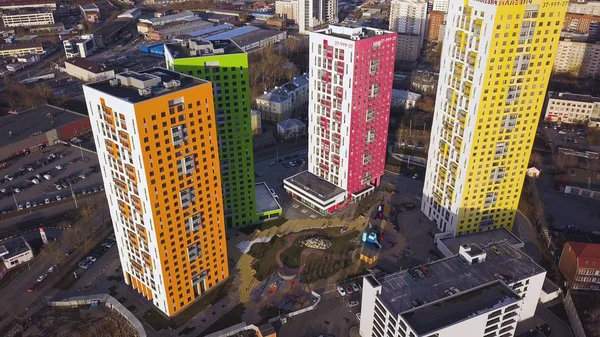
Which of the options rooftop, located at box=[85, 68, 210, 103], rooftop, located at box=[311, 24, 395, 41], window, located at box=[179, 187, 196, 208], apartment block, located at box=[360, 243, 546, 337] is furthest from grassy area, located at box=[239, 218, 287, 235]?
rooftop, located at box=[311, 24, 395, 41]

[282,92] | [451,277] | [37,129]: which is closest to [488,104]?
[451,277]

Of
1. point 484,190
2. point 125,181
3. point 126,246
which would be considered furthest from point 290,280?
point 484,190

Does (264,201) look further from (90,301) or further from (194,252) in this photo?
(90,301)

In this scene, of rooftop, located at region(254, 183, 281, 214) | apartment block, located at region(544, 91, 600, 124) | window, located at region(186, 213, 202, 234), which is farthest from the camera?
apartment block, located at region(544, 91, 600, 124)

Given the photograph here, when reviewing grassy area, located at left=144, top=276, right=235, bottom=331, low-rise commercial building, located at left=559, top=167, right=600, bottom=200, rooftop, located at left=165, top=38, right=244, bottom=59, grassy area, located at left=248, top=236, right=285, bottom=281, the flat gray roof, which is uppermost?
rooftop, located at left=165, top=38, right=244, bottom=59

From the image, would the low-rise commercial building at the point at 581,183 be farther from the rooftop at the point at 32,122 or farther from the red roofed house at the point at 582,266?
the rooftop at the point at 32,122

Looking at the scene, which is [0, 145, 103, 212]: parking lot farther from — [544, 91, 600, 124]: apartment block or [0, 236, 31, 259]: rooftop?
[544, 91, 600, 124]: apartment block

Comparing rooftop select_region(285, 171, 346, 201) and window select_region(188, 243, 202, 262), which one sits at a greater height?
window select_region(188, 243, 202, 262)
